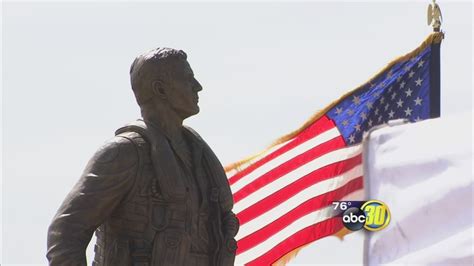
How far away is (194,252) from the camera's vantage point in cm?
1566

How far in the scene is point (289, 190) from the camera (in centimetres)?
2516

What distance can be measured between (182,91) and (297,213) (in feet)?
30.3

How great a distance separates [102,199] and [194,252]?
0.83 m

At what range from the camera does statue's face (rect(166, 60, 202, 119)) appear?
1595cm

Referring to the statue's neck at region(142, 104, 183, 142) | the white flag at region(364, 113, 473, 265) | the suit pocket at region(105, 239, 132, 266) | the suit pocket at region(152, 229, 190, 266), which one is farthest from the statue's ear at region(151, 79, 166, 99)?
the white flag at region(364, 113, 473, 265)

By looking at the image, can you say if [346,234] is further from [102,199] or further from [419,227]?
[102,199]

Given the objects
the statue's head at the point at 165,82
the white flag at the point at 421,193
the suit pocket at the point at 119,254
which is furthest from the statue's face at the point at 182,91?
the white flag at the point at 421,193

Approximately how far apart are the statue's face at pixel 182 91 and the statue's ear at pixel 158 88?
0.04 metres

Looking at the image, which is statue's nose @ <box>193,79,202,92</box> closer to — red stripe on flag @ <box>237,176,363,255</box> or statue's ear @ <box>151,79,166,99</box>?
statue's ear @ <box>151,79,166,99</box>

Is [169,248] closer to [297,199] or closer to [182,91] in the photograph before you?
[182,91]

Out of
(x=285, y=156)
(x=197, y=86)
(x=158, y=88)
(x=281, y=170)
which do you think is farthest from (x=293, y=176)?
(x=158, y=88)

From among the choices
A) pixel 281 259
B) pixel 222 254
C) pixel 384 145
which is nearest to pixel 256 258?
pixel 281 259

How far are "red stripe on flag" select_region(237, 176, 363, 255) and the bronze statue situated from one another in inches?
351

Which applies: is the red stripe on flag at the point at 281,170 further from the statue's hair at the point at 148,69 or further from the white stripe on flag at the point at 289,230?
the statue's hair at the point at 148,69
